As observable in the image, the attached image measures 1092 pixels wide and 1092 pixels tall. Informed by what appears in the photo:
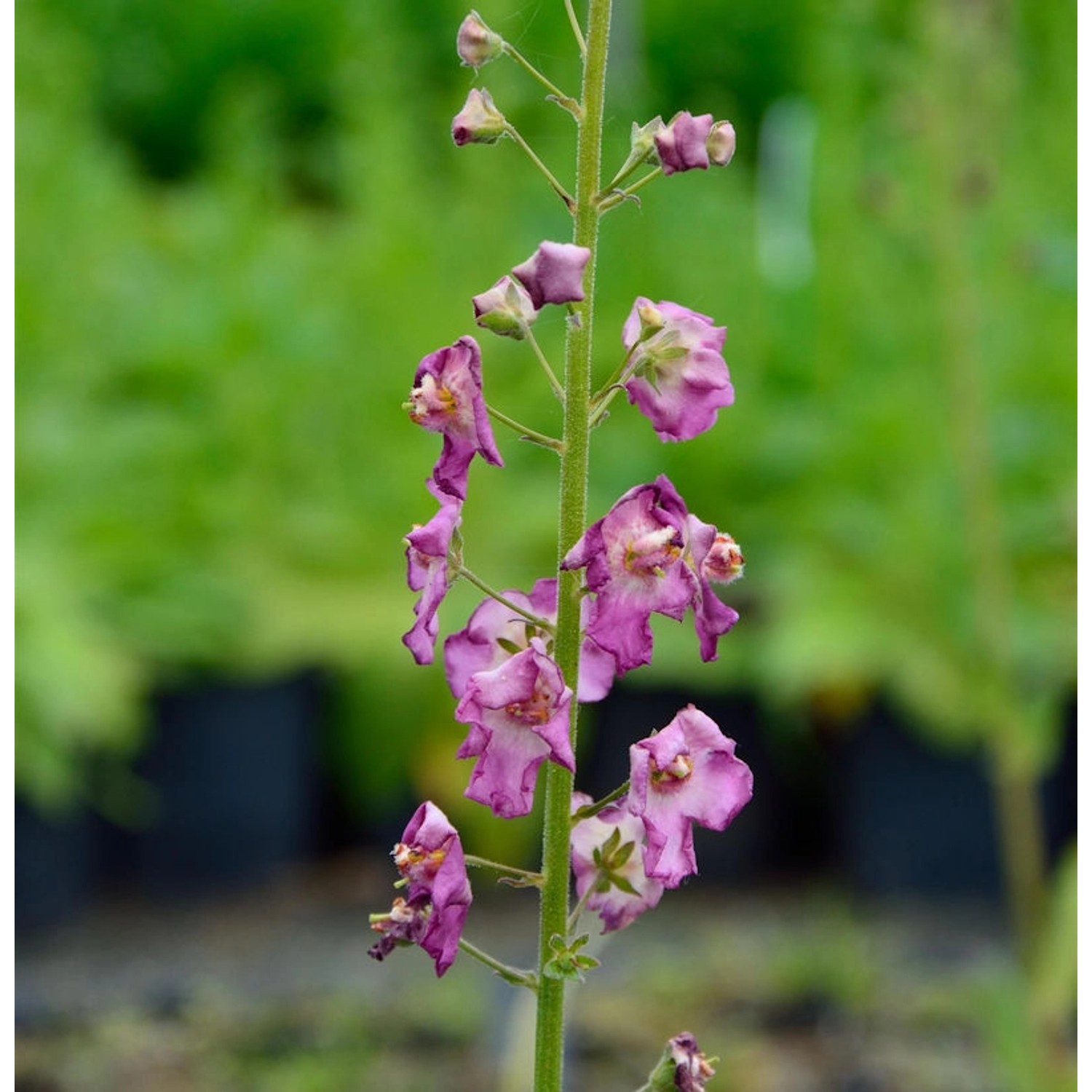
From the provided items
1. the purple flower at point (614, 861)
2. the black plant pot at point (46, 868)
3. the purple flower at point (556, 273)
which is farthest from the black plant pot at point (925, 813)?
the purple flower at point (556, 273)

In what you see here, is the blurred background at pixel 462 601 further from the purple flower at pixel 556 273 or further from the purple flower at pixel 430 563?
the purple flower at pixel 556 273

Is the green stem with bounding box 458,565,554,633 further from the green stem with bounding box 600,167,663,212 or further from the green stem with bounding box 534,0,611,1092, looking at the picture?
the green stem with bounding box 600,167,663,212

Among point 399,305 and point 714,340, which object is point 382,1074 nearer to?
point 399,305

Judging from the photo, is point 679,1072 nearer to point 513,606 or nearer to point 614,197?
point 513,606

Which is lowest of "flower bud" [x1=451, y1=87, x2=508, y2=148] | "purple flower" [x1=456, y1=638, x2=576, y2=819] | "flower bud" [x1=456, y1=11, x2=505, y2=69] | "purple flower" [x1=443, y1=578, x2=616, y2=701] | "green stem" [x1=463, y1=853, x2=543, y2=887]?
"green stem" [x1=463, y1=853, x2=543, y2=887]

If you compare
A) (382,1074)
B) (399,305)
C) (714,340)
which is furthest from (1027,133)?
(714,340)

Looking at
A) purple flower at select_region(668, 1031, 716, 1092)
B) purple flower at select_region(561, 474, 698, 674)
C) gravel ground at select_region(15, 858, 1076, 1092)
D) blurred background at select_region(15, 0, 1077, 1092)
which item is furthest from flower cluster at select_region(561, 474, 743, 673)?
blurred background at select_region(15, 0, 1077, 1092)
